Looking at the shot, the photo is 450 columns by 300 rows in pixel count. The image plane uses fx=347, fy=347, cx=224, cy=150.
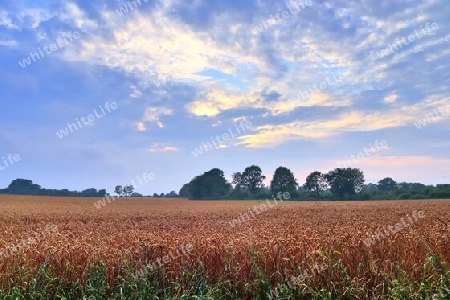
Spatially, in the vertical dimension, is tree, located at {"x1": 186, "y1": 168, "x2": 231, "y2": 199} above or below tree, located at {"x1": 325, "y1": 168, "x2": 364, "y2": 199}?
above

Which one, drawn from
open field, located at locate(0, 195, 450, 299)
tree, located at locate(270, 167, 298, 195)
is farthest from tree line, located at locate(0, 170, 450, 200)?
open field, located at locate(0, 195, 450, 299)

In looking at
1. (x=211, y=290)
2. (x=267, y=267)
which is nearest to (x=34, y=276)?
(x=211, y=290)

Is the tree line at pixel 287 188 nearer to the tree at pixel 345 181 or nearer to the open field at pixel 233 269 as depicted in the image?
the tree at pixel 345 181

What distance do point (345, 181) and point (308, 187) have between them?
2000cm

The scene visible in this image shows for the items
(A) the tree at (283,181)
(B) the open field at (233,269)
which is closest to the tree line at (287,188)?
(A) the tree at (283,181)

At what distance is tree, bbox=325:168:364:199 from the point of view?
106 m

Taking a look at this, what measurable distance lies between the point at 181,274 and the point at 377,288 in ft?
12.6

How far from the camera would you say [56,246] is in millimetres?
8203

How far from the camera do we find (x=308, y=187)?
4961 inches

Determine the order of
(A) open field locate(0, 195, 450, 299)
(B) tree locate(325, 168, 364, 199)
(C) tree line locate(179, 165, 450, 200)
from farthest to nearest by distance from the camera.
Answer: (B) tree locate(325, 168, 364, 199)
(C) tree line locate(179, 165, 450, 200)
(A) open field locate(0, 195, 450, 299)

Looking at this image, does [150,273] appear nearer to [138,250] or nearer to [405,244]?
[138,250]

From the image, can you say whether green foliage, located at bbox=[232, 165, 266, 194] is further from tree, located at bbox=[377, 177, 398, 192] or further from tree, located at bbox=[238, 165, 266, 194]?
tree, located at bbox=[377, 177, 398, 192]

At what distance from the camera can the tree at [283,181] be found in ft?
392

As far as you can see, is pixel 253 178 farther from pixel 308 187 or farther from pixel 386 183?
pixel 386 183
